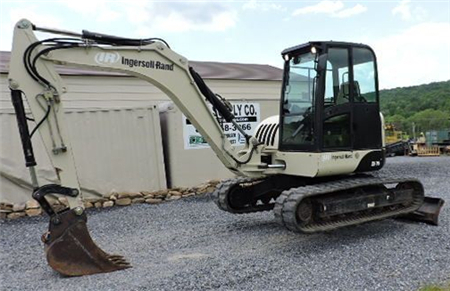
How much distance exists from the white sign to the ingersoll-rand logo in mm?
5371

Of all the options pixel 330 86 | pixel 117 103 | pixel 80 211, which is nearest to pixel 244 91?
pixel 117 103

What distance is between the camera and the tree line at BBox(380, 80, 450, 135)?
34.3 m

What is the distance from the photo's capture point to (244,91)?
14.3m

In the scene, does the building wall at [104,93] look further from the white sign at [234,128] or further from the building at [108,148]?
the white sign at [234,128]

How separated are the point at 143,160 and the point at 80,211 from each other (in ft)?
17.0

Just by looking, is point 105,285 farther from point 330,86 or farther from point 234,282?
point 330,86

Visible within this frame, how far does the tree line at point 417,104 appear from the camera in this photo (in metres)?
34.3

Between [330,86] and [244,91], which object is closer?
[330,86]

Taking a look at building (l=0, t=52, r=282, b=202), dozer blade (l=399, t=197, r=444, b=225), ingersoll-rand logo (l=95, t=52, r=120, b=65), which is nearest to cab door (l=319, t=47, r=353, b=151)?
dozer blade (l=399, t=197, r=444, b=225)

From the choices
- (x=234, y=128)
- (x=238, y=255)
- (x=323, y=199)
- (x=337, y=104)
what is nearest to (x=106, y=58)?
(x=238, y=255)

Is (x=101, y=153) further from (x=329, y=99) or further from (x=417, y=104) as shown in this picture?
(x=417, y=104)

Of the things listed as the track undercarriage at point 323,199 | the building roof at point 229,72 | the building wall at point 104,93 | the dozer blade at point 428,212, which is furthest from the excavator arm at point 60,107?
the building roof at point 229,72

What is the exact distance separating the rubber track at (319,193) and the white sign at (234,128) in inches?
190

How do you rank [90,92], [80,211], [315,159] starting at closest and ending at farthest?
[80,211]
[315,159]
[90,92]
